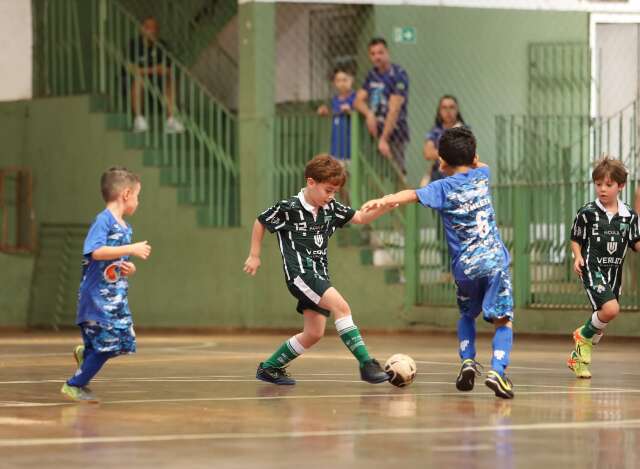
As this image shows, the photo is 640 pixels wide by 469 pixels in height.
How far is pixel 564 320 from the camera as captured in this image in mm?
18766

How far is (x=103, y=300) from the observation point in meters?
9.78

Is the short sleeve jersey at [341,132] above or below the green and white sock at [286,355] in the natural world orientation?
above

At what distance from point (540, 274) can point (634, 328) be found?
4.93ft

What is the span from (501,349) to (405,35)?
12254 millimetres

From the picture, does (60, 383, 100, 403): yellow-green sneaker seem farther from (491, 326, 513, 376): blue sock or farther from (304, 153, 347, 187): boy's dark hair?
(491, 326, 513, 376): blue sock

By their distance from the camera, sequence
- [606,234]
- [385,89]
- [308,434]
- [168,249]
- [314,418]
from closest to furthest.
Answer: [308,434]
[314,418]
[606,234]
[385,89]
[168,249]

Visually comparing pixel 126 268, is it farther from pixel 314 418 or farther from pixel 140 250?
pixel 314 418

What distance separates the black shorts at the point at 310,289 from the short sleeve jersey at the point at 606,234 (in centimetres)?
251

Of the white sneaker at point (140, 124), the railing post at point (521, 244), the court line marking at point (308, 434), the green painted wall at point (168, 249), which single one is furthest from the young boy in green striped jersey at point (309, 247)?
the white sneaker at point (140, 124)

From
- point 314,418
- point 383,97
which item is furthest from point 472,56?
point 314,418

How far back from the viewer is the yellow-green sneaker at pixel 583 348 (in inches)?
470

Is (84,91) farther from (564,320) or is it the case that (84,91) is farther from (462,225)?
(462,225)

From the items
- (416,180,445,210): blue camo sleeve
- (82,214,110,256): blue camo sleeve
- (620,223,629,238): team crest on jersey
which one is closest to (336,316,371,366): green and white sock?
(416,180,445,210): blue camo sleeve

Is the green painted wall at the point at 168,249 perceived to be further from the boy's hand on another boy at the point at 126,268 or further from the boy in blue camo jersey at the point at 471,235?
the boy's hand on another boy at the point at 126,268
